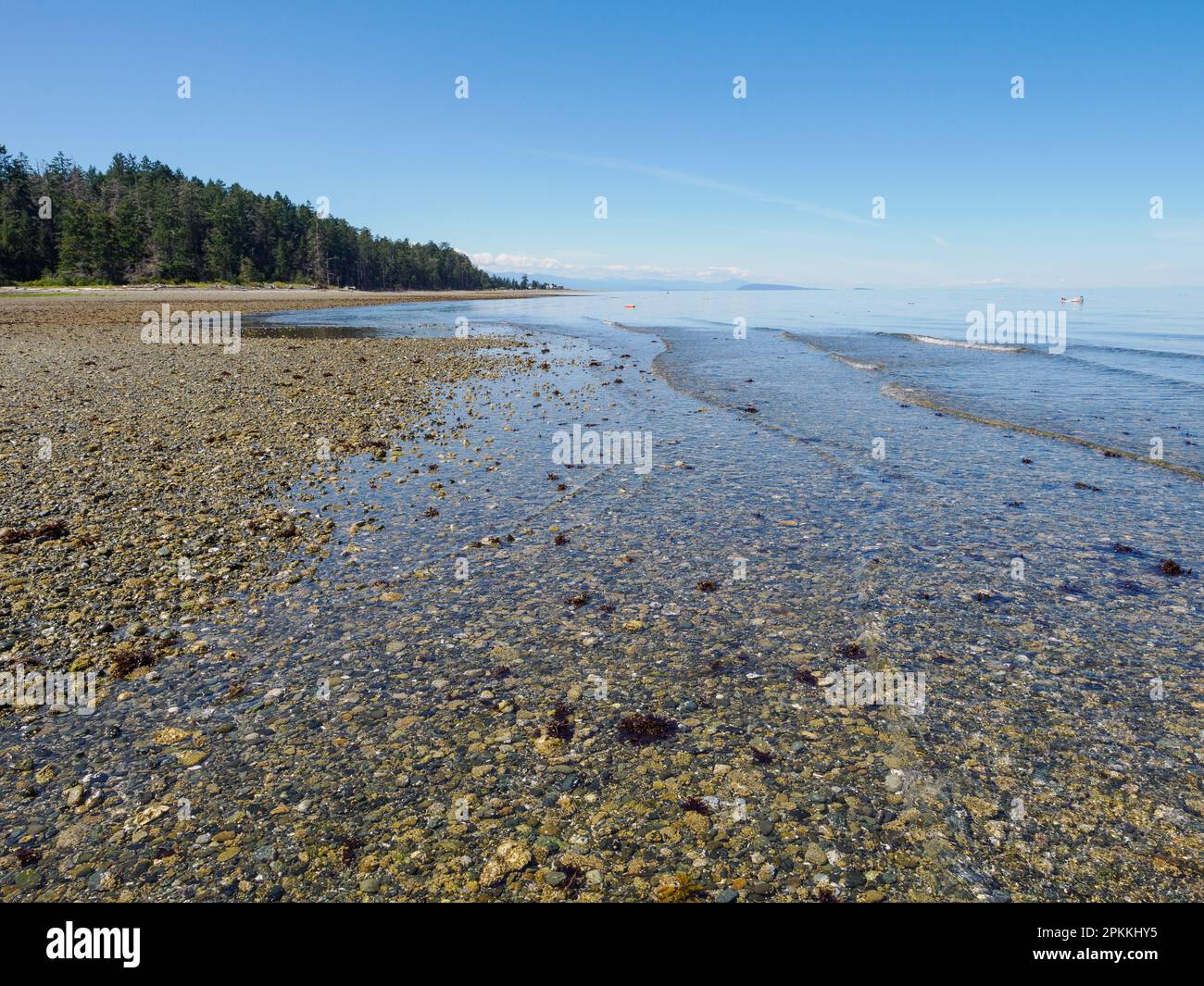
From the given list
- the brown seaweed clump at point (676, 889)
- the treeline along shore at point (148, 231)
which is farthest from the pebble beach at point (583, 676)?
the treeline along shore at point (148, 231)

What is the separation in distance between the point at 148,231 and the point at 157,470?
17490cm

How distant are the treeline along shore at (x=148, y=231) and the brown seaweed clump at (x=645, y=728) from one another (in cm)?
15590

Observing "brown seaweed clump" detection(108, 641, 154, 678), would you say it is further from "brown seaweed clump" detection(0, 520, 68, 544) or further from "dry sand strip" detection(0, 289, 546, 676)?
"brown seaweed clump" detection(0, 520, 68, 544)

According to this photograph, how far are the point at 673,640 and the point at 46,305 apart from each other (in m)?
105

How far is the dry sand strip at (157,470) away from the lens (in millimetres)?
10516

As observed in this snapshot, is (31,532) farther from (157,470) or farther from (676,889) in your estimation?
(676,889)

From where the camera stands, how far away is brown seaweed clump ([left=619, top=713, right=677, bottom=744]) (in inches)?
314

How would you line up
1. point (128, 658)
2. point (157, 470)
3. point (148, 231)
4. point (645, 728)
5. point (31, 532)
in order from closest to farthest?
point (645, 728), point (128, 658), point (31, 532), point (157, 470), point (148, 231)

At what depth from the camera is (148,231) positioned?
15162 cm

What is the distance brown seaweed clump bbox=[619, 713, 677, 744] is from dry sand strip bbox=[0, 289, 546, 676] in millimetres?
6769

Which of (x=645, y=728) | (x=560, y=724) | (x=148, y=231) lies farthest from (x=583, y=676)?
(x=148, y=231)

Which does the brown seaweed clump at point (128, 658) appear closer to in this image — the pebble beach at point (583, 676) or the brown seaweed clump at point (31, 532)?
the pebble beach at point (583, 676)

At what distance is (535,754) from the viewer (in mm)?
7625

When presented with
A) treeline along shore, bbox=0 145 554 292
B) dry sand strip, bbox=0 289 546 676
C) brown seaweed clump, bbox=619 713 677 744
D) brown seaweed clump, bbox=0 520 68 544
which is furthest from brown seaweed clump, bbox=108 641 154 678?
treeline along shore, bbox=0 145 554 292
